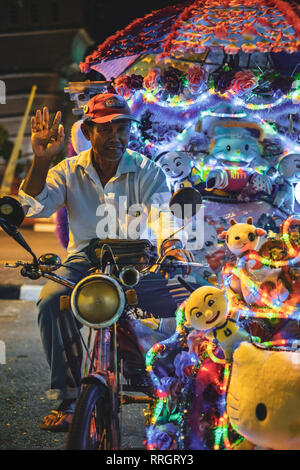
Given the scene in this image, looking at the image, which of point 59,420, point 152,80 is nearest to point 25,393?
point 59,420

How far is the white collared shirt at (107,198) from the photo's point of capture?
3.31 m

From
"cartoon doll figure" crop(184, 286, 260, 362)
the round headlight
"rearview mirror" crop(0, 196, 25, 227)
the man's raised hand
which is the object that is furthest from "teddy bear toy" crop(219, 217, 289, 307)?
"rearview mirror" crop(0, 196, 25, 227)

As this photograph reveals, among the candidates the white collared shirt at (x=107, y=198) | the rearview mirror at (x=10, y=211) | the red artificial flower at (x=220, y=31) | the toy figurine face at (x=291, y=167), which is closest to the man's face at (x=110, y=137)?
the white collared shirt at (x=107, y=198)

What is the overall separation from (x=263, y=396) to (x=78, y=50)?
43.7 meters

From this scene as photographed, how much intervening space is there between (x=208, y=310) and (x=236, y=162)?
3.05m

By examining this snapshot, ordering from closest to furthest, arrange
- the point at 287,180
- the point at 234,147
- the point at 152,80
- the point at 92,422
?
the point at 92,422 < the point at 152,80 < the point at 287,180 < the point at 234,147

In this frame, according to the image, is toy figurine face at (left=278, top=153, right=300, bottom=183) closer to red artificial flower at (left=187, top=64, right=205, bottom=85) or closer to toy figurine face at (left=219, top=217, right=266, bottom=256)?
red artificial flower at (left=187, top=64, right=205, bottom=85)

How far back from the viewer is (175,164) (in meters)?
4.88

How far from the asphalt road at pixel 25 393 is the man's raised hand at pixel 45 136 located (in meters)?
0.60

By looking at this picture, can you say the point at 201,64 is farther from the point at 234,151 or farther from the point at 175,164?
the point at 175,164

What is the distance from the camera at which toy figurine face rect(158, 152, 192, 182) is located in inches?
192

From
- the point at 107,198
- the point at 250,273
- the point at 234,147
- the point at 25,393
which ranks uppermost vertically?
the point at 234,147

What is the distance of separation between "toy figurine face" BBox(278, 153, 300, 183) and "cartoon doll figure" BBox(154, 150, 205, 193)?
2.86ft
